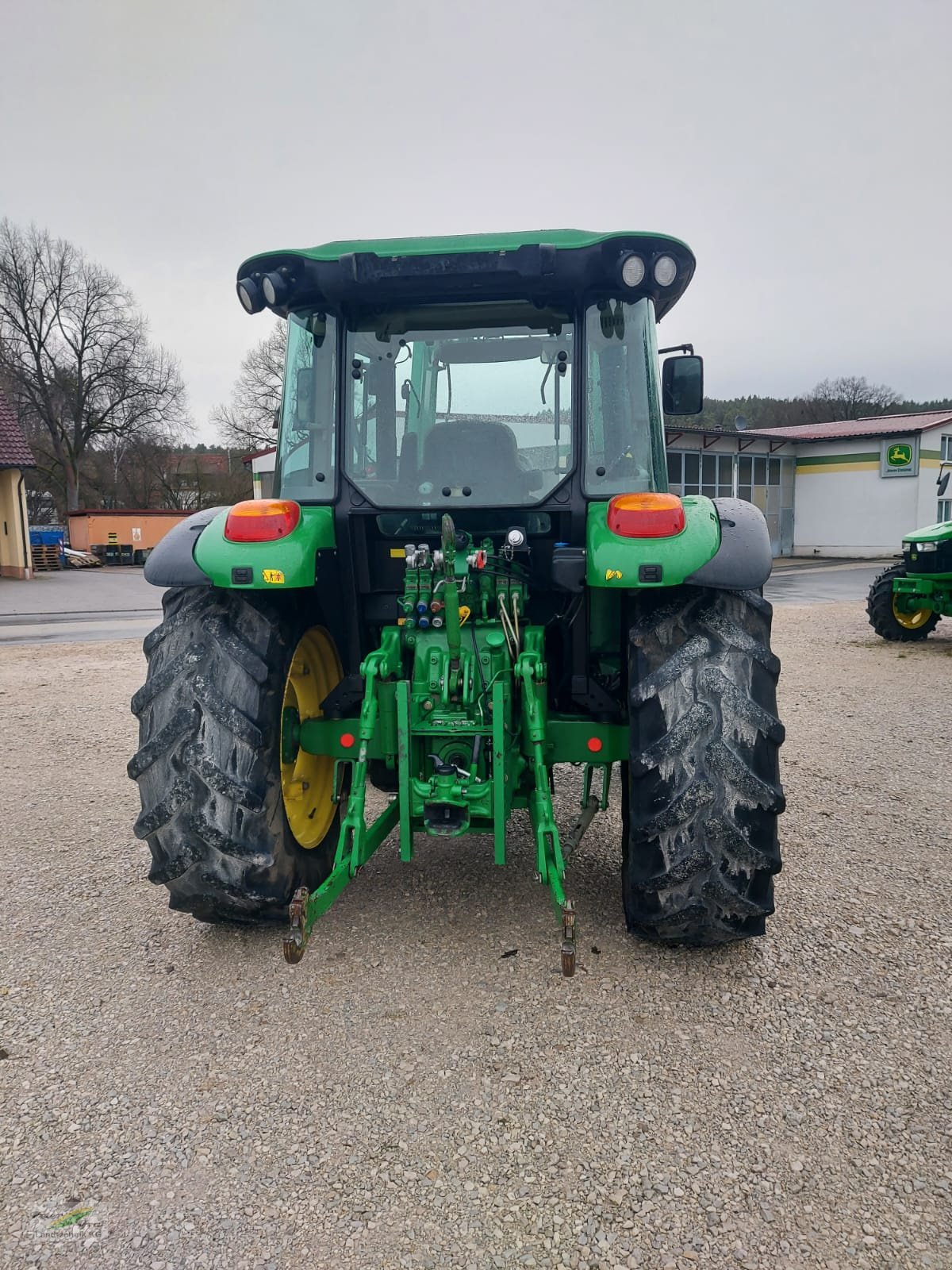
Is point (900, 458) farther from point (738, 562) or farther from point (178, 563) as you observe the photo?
point (178, 563)

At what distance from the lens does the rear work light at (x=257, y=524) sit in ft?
9.76

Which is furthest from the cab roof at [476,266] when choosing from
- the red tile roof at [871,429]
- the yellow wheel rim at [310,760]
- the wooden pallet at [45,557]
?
the wooden pallet at [45,557]

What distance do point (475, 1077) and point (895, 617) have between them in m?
9.98

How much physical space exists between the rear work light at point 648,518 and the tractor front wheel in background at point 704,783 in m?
0.32

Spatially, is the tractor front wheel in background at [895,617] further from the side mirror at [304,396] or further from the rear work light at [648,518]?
the side mirror at [304,396]

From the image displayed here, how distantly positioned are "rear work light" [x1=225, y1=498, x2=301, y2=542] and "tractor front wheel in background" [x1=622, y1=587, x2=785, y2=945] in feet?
4.14

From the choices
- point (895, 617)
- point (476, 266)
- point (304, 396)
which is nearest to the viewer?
point (476, 266)

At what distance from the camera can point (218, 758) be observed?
9.46 feet

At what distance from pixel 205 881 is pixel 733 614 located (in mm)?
1923

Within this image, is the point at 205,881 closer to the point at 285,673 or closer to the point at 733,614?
the point at 285,673

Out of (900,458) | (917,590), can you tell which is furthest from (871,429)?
(917,590)

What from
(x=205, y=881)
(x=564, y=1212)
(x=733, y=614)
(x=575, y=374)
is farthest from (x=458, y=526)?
(x=564, y=1212)

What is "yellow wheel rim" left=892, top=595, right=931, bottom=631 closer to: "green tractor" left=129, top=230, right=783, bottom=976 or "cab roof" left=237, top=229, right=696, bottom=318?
"green tractor" left=129, top=230, right=783, bottom=976

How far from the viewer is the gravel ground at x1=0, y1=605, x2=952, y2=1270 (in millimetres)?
1892
